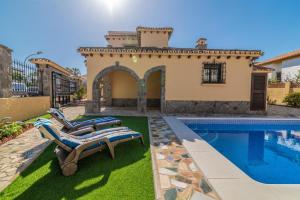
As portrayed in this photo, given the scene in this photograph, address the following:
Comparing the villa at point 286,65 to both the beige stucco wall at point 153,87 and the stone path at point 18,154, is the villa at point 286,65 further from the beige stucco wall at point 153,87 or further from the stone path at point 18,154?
the stone path at point 18,154

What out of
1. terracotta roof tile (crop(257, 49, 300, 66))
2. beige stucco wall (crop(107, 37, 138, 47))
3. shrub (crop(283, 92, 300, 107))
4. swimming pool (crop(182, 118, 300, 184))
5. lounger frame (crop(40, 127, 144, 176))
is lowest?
swimming pool (crop(182, 118, 300, 184))

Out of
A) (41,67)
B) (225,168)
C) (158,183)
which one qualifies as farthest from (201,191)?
(41,67)

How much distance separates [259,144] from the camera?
7328 mm

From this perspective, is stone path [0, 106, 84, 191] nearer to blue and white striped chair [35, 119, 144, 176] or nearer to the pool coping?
blue and white striped chair [35, 119, 144, 176]

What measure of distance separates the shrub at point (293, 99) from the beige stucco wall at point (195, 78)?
904cm

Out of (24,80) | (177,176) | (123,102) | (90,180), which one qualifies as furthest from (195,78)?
(24,80)

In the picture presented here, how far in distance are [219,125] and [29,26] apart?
2053 centimetres

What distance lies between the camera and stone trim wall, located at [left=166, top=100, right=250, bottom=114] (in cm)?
1348

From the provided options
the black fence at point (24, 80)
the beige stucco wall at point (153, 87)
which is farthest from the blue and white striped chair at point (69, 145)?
the beige stucco wall at point (153, 87)

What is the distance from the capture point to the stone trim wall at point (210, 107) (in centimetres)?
1348

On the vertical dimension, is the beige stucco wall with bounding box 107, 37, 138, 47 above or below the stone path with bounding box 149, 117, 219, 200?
above

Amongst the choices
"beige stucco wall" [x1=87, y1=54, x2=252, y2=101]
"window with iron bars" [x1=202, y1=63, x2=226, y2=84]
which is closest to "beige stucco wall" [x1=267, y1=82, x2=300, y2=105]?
"beige stucco wall" [x1=87, y1=54, x2=252, y2=101]

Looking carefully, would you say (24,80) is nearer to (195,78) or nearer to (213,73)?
(195,78)

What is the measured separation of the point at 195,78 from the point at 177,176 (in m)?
10.8
